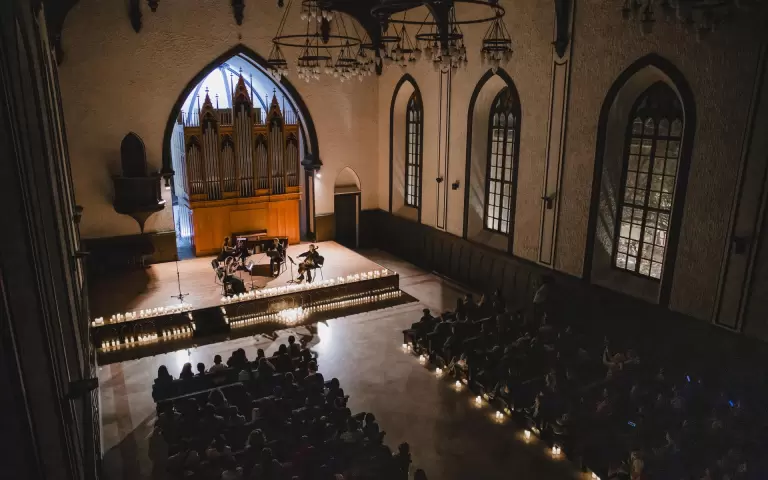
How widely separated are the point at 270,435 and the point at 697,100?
8713 millimetres

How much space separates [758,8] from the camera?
328 inches

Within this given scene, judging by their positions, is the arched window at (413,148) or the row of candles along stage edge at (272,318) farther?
the arched window at (413,148)

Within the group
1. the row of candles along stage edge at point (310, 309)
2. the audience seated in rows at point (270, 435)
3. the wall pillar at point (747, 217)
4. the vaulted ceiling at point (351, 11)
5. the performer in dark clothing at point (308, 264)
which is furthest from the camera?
the performer in dark clothing at point (308, 264)

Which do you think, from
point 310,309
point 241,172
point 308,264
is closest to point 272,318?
point 310,309

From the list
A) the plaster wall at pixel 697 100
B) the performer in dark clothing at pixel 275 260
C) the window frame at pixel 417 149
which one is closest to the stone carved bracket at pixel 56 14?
the performer in dark clothing at pixel 275 260

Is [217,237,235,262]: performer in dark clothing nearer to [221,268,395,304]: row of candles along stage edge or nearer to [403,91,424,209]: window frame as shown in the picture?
[221,268,395,304]: row of candles along stage edge

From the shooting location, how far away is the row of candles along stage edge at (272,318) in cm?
1198

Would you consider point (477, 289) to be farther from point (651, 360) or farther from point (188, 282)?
point (188, 282)

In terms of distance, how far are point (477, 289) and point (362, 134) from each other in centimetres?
721

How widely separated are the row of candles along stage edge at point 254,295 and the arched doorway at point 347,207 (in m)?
4.25

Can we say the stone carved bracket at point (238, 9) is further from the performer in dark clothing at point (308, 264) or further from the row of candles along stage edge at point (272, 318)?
the row of candles along stage edge at point (272, 318)

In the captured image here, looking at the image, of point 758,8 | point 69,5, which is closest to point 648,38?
point 758,8

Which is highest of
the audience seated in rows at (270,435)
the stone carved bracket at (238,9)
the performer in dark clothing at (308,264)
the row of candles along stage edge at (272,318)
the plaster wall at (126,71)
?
the stone carved bracket at (238,9)

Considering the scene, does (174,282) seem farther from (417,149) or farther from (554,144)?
(554,144)
